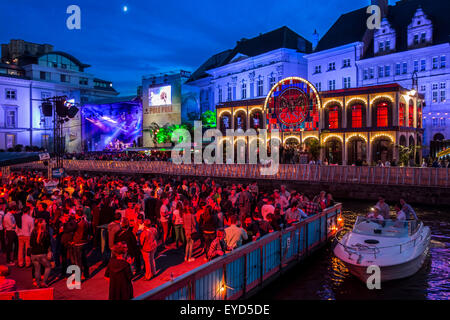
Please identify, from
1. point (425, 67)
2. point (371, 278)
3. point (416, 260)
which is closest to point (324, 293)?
point (371, 278)

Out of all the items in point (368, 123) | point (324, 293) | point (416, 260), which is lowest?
point (324, 293)

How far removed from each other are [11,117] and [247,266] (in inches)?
2509

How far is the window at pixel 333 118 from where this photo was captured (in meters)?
38.0

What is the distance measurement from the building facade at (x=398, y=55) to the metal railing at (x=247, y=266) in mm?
29792

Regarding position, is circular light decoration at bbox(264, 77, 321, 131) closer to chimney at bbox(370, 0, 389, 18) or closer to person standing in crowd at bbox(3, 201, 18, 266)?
chimney at bbox(370, 0, 389, 18)

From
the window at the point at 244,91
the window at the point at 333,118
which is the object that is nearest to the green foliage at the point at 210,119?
the window at the point at 244,91

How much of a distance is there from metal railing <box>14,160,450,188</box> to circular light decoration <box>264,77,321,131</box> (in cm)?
1053

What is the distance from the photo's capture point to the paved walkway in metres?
8.55

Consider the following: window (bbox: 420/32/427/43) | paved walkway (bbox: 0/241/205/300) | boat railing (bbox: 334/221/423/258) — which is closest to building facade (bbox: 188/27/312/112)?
window (bbox: 420/32/427/43)

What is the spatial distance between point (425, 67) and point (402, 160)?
46.5 feet

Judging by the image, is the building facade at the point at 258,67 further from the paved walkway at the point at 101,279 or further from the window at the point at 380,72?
the paved walkway at the point at 101,279

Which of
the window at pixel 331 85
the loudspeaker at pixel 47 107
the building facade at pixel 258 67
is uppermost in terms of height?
the building facade at pixel 258 67

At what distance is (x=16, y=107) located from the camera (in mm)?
60969

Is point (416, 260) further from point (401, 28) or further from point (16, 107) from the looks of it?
point (16, 107)
